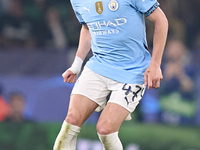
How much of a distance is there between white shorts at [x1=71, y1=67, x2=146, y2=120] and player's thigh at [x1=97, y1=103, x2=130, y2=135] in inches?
2.2

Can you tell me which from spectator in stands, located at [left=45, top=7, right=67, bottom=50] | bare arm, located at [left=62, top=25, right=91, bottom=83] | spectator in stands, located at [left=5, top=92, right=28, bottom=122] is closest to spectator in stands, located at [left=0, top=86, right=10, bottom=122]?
spectator in stands, located at [left=5, top=92, right=28, bottom=122]

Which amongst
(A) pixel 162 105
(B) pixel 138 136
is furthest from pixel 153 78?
(A) pixel 162 105

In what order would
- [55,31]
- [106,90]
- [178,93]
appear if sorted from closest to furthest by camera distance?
[106,90]
[178,93]
[55,31]

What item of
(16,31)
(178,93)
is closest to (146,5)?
(178,93)

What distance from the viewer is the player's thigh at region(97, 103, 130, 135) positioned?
14.3ft

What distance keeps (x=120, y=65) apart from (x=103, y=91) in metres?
0.29

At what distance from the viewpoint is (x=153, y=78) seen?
434cm

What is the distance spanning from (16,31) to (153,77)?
19.1 feet

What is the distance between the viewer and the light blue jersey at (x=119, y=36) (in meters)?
4.47

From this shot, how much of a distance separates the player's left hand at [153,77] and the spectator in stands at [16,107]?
13.2 feet

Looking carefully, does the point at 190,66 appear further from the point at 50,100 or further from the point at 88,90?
the point at 88,90

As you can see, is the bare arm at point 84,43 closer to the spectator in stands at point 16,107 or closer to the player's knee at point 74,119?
the player's knee at point 74,119

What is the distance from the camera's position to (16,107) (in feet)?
26.5

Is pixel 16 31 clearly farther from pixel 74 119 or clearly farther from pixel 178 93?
pixel 74 119
